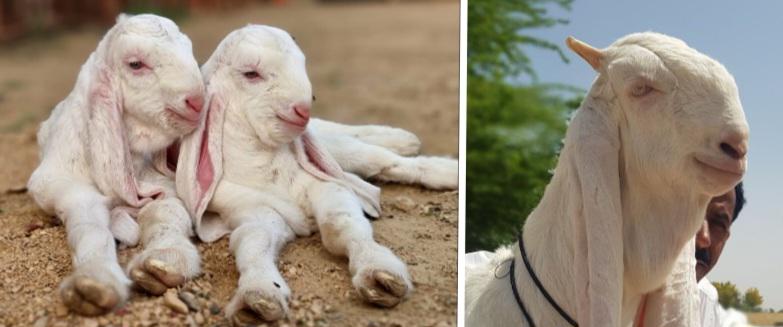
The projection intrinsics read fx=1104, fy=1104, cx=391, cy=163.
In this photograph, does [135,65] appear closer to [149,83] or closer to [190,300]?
[149,83]

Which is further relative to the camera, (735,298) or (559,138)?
(559,138)

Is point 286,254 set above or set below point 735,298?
above

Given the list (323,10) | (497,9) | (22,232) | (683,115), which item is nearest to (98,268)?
(22,232)

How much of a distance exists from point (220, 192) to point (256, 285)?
1.43 ft

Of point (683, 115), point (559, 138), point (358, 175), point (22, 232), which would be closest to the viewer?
point (683, 115)

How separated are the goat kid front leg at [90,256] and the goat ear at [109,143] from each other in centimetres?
5

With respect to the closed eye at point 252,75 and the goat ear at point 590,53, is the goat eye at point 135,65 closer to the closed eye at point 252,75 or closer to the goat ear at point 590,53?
the closed eye at point 252,75

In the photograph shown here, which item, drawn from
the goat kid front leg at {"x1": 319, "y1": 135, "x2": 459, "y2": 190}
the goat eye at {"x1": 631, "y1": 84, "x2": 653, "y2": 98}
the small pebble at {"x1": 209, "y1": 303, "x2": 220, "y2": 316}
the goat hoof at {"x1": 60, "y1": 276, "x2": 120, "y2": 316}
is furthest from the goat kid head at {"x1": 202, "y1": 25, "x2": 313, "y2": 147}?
the goat eye at {"x1": 631, "y1": 84, "x2": 653, "y2": 98}

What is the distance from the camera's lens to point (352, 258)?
284 centimetres

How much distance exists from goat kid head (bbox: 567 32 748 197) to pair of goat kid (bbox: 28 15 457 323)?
0.74 meters

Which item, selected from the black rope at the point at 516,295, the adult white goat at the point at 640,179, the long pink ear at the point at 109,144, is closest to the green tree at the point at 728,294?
the adult white goat at the point at 640,179

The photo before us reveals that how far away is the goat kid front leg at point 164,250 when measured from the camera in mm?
2682

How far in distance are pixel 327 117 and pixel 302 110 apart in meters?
0.69

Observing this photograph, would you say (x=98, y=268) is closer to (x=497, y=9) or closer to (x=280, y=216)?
(x=280, y=216)
